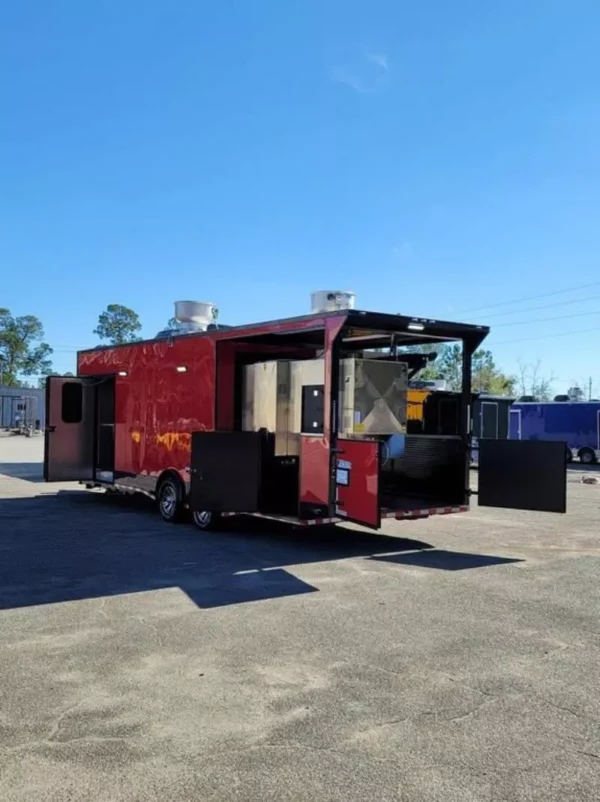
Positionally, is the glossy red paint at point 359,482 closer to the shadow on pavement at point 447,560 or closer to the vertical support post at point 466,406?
the shadow on pavement at point 447,560

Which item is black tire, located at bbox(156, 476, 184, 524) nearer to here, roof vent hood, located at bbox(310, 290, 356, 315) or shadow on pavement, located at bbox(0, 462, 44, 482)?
roof vent hood, located at bbox(310, 290, 356, 315)

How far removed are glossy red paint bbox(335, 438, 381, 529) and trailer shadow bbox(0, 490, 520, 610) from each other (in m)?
0.60

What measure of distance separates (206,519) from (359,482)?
2.86 metres

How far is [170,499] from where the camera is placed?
11.0 m

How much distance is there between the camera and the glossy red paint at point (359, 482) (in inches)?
316

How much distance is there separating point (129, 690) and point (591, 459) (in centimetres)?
2901

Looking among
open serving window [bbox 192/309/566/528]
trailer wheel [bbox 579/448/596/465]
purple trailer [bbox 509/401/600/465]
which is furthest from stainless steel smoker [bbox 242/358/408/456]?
trailer wheel [bbox 579/448/596/465]

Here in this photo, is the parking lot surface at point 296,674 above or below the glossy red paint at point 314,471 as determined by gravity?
below

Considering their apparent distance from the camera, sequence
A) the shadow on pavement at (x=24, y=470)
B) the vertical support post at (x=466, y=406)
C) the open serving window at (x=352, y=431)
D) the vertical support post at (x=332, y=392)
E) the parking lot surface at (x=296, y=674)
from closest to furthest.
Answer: the parking lot surface at (x=296, y=674) < the vertical support post at (x=332, y=392) < the open serving window at (x=352, y=431) < the vertical support post at (x=466, y=406) < the shadow on pavement at (x=24, y=470)

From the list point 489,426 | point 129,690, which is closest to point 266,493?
point 129,690

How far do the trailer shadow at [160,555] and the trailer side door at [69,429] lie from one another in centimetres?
139

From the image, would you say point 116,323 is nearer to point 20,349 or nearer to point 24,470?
point 20,349

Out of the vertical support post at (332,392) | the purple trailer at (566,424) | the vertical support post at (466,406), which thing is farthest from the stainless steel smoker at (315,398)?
the purple trailer at (566,424)

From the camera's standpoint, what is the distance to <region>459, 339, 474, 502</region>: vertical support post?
9883mm
